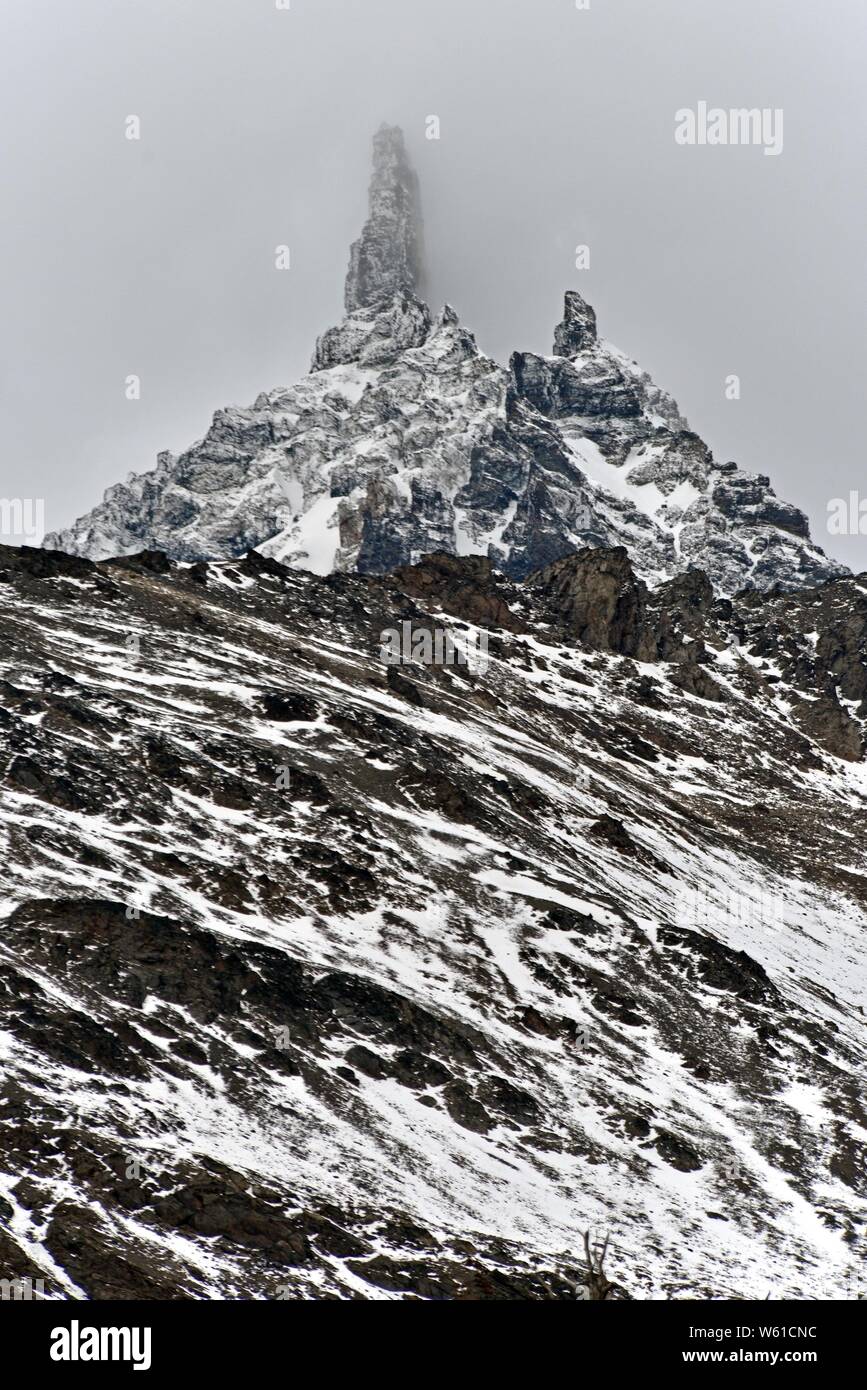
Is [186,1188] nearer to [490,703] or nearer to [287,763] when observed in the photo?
[287,763]

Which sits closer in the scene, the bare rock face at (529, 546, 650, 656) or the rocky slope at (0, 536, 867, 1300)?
the rocky slope at (0, 536, 867, 1300)

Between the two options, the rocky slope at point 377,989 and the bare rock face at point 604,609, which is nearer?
the rocky slope at point 377,989

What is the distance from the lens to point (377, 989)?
6612 cm

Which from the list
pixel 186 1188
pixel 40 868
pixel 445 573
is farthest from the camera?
pixel 445 573

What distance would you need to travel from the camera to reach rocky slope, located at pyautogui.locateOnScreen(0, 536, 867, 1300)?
147 ft

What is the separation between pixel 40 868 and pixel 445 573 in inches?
5092

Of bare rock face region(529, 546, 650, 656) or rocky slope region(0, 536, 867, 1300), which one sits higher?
bare rock face region(529, 546, 650, 656)

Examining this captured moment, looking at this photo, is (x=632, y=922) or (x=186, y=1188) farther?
(x=632, y=922)

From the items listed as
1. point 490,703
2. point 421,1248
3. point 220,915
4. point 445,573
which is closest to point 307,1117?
point 421,1248

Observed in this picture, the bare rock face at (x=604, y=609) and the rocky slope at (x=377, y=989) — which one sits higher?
the bare rock face at (x=604, y=609)

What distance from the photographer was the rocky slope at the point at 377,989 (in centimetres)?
4472

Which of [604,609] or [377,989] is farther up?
[604,609]

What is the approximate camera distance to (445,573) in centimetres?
18988

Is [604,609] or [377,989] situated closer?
[377,989]
